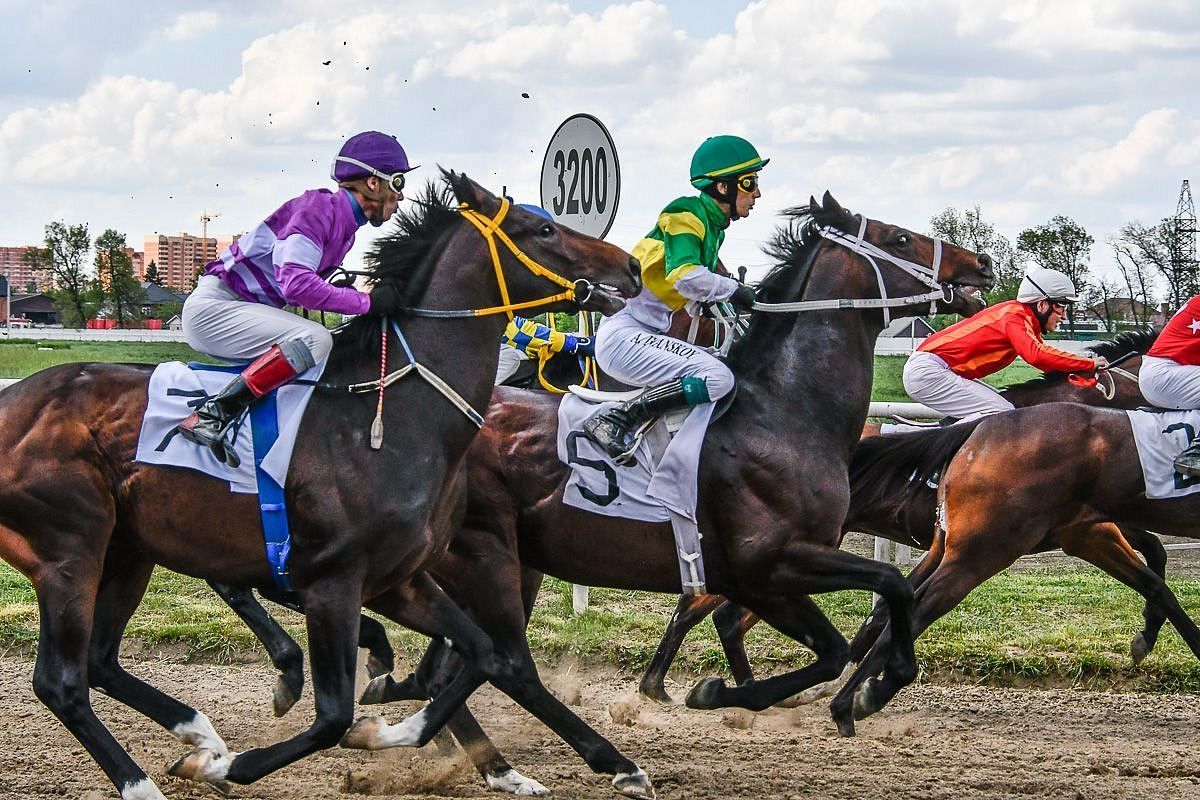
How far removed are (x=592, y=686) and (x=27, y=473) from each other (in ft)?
9.96

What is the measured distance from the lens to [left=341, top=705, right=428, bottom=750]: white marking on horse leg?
501 cm

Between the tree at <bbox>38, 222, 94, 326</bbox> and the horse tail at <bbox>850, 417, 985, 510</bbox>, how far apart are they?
179ft

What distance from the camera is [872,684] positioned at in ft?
18.3

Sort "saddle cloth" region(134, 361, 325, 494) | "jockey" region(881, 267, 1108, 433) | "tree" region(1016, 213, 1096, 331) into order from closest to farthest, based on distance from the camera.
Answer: "saddle cloth" region(134, 361, 325, 494) < "jockey" region(881, 267, 1108, 433) < "tree" region(1016, 213, 1096, 331)

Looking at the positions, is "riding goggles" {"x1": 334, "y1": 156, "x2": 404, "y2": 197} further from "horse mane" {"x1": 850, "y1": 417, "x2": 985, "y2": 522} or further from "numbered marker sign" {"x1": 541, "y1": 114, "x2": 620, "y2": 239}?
"horse mane" {"x1": 850, "y1": 417, "x2": 985, "y2": 522}

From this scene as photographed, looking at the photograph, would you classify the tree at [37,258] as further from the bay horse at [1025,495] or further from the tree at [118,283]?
the bay horse at [1025,495]

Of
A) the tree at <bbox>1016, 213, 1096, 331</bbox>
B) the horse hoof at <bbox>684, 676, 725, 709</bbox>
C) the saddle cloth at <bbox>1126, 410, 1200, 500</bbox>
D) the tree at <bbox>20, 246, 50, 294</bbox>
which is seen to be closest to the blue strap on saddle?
the horse hoof at <bbox>684, 676, 725, 709</bbox>

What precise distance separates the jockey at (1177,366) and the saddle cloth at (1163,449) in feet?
0.72

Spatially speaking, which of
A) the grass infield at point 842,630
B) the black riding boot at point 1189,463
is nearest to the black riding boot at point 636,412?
the grass infield at point 842,630

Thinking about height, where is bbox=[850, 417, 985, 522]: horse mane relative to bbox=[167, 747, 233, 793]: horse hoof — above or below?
above

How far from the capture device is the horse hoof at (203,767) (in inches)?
189

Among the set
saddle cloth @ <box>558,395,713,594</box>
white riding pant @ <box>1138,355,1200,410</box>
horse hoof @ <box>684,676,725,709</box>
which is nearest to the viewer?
saddle cloth @ <box>558,395,713,594</box>

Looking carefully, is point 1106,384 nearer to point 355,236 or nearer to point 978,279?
point 978,279

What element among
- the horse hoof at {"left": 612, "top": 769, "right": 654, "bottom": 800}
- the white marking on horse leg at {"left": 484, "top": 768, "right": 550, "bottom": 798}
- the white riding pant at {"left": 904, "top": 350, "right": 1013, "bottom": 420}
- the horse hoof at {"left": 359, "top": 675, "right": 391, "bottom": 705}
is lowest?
the white marking on horse leg at {"left": 484, "top": 768, "right": 550, "bottom": 798}
